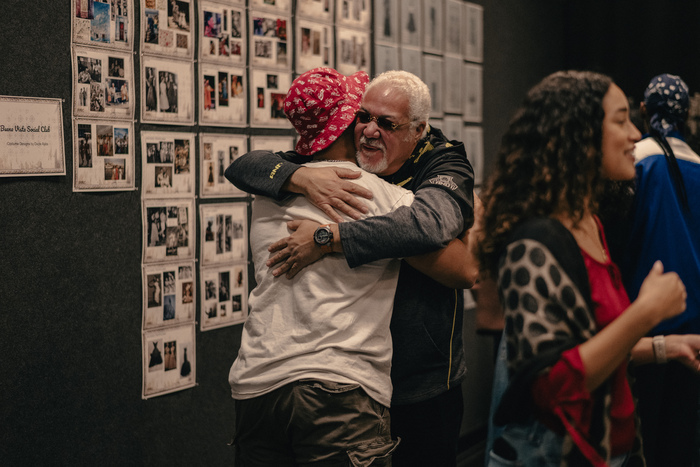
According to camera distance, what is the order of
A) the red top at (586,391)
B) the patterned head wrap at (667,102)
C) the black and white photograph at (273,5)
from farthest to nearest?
the black and white photograph at (273,5), the patterned head wrap at (667,102), the red top at (586,391)

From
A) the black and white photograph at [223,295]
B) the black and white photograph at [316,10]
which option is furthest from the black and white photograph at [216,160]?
the black and white photograph at [316,10]

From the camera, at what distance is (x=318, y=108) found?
1507 mm

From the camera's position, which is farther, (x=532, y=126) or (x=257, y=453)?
(x=257, y=453)

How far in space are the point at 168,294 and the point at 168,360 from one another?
232 millimetres

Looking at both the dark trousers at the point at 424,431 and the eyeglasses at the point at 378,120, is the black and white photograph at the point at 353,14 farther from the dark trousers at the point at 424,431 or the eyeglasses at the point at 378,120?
the dark trousers at the point at 424,431

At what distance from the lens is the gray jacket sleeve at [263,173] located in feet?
4.83

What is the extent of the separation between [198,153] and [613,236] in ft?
4.83

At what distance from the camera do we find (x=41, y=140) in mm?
1872

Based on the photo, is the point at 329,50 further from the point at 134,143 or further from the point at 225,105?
the point at 134,143

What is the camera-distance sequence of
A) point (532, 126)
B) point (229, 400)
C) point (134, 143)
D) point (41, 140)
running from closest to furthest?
point (532, 126), point (41, 140), point (134, 143), point (229, 400)

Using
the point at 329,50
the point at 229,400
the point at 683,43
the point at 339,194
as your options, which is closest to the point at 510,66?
the point at 683,43

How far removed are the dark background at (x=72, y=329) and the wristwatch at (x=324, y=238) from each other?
98 centimetres

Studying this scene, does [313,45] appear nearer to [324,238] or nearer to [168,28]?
[168,28]

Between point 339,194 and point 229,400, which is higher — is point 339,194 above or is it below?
above
